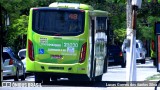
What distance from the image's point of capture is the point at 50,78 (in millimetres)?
23688

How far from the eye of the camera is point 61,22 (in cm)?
2189

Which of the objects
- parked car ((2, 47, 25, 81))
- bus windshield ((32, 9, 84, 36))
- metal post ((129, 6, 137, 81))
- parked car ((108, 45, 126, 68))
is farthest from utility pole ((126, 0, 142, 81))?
parked car ((108, 45, 126, 68))

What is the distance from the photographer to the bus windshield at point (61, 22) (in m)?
21.8

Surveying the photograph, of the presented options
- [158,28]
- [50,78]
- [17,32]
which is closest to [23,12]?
[17,32]

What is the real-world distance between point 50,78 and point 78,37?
105 inches

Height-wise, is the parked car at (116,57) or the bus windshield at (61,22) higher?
the bus windshield at (61,22)

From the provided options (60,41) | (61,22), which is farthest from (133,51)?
(61,22)

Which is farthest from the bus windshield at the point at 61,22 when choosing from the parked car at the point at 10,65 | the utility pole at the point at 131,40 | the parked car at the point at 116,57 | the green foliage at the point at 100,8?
the parked car at the point at 116,57

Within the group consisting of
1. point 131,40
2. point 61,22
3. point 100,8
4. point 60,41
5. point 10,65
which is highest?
point 61,22

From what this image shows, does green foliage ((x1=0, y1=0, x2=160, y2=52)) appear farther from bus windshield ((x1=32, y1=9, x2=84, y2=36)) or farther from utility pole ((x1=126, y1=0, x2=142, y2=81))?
utility pole ((x1=126, y1=0, x2=142, y2=81))

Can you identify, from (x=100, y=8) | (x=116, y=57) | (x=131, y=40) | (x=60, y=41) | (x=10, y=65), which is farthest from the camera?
(x=116, y=57)

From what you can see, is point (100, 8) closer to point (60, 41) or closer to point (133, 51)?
point (60, 41)

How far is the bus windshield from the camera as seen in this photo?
71.6 ft

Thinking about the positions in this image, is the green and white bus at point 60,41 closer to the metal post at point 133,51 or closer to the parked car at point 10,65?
the metal post at point 133,51
